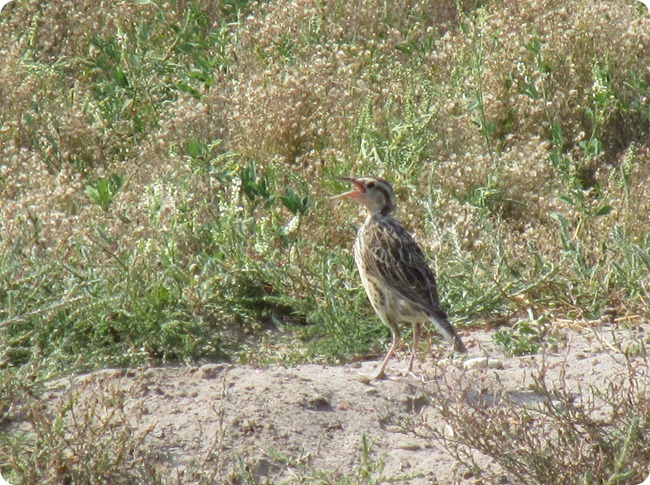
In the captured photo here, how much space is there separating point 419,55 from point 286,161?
78.3 inches

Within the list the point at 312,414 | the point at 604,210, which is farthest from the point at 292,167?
A: the point at 312,414

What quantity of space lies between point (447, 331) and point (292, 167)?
2574 mm

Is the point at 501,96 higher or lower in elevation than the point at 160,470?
higher

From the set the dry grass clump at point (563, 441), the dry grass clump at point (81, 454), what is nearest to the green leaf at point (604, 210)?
the dry grass clump at point (563, 441)

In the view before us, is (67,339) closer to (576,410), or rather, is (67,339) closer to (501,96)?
(576,410)

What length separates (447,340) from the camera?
6812mm

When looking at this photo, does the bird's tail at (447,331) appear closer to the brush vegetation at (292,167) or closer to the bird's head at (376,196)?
the brush vegetation at (292,167)

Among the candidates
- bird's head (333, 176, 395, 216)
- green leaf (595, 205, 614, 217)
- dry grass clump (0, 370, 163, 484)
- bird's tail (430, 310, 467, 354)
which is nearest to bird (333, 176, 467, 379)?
bird's tail (430, 310, 467, 354)

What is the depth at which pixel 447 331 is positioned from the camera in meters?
6.78

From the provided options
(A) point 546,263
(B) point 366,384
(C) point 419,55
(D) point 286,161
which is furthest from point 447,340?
(C) point 419,55

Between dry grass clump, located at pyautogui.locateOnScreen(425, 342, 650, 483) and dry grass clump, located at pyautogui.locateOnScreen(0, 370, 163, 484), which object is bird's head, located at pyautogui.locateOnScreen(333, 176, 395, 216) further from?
dry grass clump, located at pyautogui.locateOnScreen(0, 370, 163, 484)

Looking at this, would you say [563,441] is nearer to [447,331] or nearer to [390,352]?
[447,331]

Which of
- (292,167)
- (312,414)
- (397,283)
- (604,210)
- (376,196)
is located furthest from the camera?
(292,167)

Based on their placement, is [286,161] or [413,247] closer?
[413,247]
